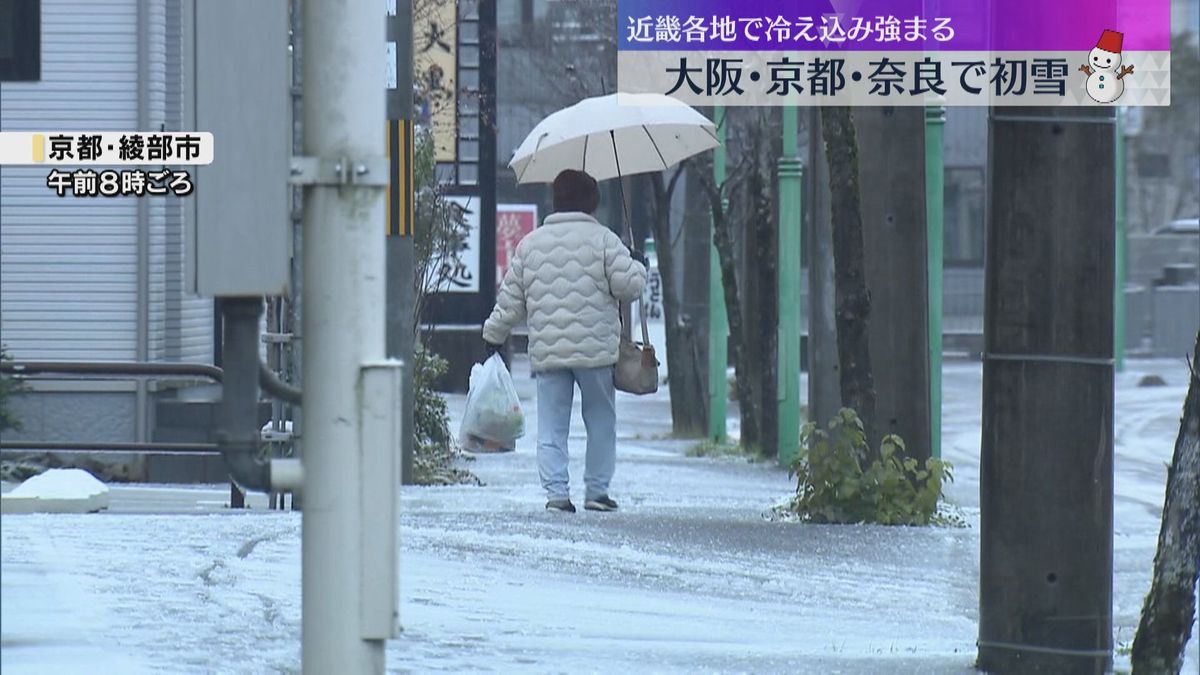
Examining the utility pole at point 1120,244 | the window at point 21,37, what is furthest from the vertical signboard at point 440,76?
the utility pole at point 1120,244

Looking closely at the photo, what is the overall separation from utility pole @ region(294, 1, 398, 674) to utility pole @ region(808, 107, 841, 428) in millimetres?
10710

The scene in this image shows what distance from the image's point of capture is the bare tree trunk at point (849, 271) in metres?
10.7

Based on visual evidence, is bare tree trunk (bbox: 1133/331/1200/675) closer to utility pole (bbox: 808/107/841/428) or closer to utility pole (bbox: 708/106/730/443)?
utility pole (bbox: 808/107/841/428)

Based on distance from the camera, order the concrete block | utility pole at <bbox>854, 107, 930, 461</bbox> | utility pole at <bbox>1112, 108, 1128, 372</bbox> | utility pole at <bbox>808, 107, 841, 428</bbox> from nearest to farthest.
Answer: utility pole at <bbox>854, 107, 930, 461</bbox>, utility pole at <bbox>808, 107, 841, 428</bbox>, utility pole at <bbox>1112, 108, 1128, 372</bbox>, the concrete block

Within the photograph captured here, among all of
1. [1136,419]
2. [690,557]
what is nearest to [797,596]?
[690,557]

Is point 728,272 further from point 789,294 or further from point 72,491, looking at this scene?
point 72,491

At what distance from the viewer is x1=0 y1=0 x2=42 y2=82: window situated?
607 centimetres

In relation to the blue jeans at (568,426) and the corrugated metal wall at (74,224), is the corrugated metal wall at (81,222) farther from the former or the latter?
the blue jeans at (568,426)

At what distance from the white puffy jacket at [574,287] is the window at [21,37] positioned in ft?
13.7

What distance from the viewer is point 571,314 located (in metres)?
10.1

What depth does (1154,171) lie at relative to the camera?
50969 mm

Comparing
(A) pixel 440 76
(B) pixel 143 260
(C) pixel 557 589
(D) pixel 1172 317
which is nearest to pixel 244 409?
(C) pixel 557 589

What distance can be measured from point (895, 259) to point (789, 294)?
450 centimetres
